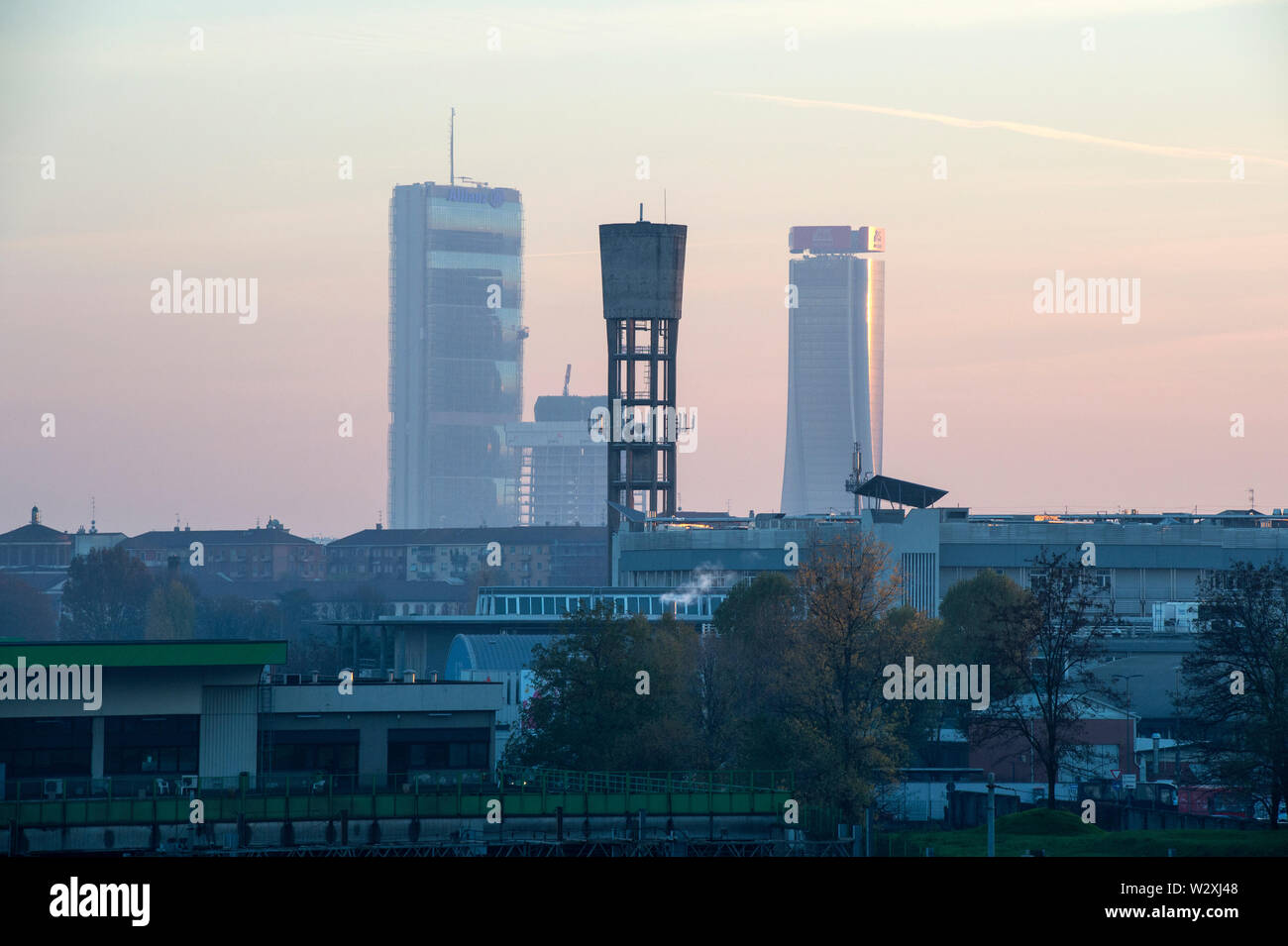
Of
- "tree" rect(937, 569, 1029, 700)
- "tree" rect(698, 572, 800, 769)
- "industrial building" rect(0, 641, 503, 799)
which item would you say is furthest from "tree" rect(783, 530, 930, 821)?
"industrial building" rect(0, 641, 503, 799)

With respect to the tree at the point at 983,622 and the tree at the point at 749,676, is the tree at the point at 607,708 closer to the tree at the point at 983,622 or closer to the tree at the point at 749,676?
the tree at the point at 749,676

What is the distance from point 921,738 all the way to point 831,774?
23.5 meters

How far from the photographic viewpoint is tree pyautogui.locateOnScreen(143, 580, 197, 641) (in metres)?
185

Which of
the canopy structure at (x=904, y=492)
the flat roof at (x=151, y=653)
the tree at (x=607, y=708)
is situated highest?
the canopy structure at (x=904, y=492)

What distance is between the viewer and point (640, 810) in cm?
5062

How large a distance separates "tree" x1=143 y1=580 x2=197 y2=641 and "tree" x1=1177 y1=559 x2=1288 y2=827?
441 ft

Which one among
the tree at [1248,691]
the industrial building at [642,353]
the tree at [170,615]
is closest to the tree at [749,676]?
the tree at [1248,691]

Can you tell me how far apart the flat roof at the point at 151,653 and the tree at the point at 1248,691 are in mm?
31873

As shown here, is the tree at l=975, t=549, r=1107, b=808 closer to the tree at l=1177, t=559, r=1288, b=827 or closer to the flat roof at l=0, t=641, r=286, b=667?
the tree at l=1177, t=559, r=1288, b=827

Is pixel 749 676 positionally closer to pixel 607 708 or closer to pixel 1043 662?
pixel 607 708

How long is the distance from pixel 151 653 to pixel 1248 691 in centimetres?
3837

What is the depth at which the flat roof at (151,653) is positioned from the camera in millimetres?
55969

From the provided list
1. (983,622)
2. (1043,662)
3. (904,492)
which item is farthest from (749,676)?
(904,492)
